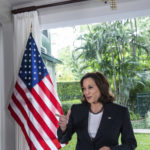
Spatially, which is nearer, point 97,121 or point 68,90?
point 97,121

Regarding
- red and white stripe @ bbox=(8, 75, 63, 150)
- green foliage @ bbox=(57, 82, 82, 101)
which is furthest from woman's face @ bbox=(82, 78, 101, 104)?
green foliage @ bbox=(57, 82, 82, 101)

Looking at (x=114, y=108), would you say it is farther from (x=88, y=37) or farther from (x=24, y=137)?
(x=88, y=37)

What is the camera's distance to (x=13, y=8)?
2.72 meters

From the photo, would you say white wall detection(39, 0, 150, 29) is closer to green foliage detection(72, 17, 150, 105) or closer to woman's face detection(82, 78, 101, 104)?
green foliage detection(72, 17, 150, 105)

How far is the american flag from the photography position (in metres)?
2.32

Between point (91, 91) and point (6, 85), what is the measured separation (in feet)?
4.98

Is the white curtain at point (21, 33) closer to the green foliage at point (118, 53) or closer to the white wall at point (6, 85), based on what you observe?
the white wall at point (6, 85)

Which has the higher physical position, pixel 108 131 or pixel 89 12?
pixel 89 12

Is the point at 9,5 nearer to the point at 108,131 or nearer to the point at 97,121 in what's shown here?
the point at 97,121

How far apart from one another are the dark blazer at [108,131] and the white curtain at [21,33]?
1.16 meters

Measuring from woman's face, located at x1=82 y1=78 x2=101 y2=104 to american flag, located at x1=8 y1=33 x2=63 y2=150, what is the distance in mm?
813

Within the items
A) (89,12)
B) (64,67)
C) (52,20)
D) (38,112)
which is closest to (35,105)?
(38,112)

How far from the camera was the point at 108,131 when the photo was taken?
1.48 m

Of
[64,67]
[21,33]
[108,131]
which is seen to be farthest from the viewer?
[64,67]
